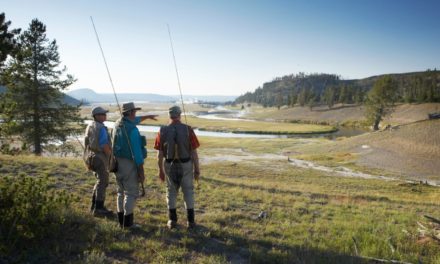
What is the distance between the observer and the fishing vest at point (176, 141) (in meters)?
7.43

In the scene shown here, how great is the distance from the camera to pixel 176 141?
7.43m

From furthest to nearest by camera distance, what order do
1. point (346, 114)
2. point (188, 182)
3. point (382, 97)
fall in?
point (346, 114) → point (382, 97) → point (188, 182)

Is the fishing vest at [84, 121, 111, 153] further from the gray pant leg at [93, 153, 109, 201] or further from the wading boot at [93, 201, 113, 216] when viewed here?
the wading boot at [93, 201, 113, 216]

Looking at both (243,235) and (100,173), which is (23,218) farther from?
(243,235)

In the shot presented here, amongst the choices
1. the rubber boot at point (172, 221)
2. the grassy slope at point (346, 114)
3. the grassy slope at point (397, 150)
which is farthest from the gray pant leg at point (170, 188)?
the grassy slope at point (346, 114)

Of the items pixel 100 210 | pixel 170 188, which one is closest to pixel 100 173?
pixel 100 210

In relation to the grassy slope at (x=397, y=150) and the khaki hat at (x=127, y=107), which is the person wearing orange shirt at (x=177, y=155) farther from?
the grassy slope at (x=397, y=150)

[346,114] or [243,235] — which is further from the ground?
[346,114]

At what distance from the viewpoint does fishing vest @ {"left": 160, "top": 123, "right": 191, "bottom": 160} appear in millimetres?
7426

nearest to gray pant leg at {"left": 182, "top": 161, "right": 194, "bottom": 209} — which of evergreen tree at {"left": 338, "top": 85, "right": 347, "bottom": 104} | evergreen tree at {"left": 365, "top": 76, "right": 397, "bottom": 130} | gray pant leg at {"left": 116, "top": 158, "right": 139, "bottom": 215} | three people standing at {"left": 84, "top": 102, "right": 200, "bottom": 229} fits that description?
three people standing at {"left": 84, "top": 102, "right": 200, "bottom": 229}

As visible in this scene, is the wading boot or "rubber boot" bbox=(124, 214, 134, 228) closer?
"rubber boot" bbox=(124, 214, 134, 228)

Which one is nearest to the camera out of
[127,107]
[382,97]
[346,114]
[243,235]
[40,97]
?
[127,107]

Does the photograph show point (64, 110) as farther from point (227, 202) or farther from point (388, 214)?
point (388, 214)

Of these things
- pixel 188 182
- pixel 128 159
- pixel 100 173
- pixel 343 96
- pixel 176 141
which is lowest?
pixel 188 182
